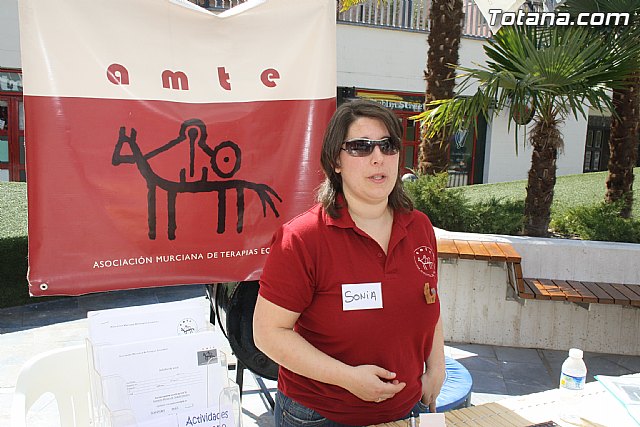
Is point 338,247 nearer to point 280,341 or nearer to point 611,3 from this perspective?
point 280,341

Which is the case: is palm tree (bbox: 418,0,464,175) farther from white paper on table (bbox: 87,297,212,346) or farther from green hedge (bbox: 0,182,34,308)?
white paper on table (bbox: 87,297,212,346)

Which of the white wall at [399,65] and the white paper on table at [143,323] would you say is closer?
the white paper on table at [143,323]

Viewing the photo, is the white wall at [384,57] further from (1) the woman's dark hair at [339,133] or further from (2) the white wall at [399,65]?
(1) the woman's dark hair at [339,133]

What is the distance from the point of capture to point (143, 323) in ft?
6.27

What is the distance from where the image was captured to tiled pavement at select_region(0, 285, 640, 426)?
383cm

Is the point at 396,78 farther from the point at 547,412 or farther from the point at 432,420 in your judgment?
the point at 432,420

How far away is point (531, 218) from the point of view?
19.2ft

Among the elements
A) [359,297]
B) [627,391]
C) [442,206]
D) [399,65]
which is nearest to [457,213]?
[442,206]

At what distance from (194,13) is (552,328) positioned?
3.89 meters

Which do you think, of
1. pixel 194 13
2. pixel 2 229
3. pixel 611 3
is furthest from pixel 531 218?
pixel 2 229

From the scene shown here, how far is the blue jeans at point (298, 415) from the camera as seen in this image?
1975 mm

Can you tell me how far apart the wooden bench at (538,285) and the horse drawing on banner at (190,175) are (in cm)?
236

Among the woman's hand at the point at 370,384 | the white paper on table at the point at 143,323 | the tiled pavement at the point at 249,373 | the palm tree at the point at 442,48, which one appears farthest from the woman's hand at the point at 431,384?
the palm tree at the point at 442,48

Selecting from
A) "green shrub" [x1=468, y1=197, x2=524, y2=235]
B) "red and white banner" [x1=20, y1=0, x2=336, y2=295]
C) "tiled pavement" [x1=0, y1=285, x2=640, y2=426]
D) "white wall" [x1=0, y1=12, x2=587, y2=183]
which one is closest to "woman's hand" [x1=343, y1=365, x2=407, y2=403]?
"red and white banner" [x1=20, y1=0, x2=336, y2=295]
